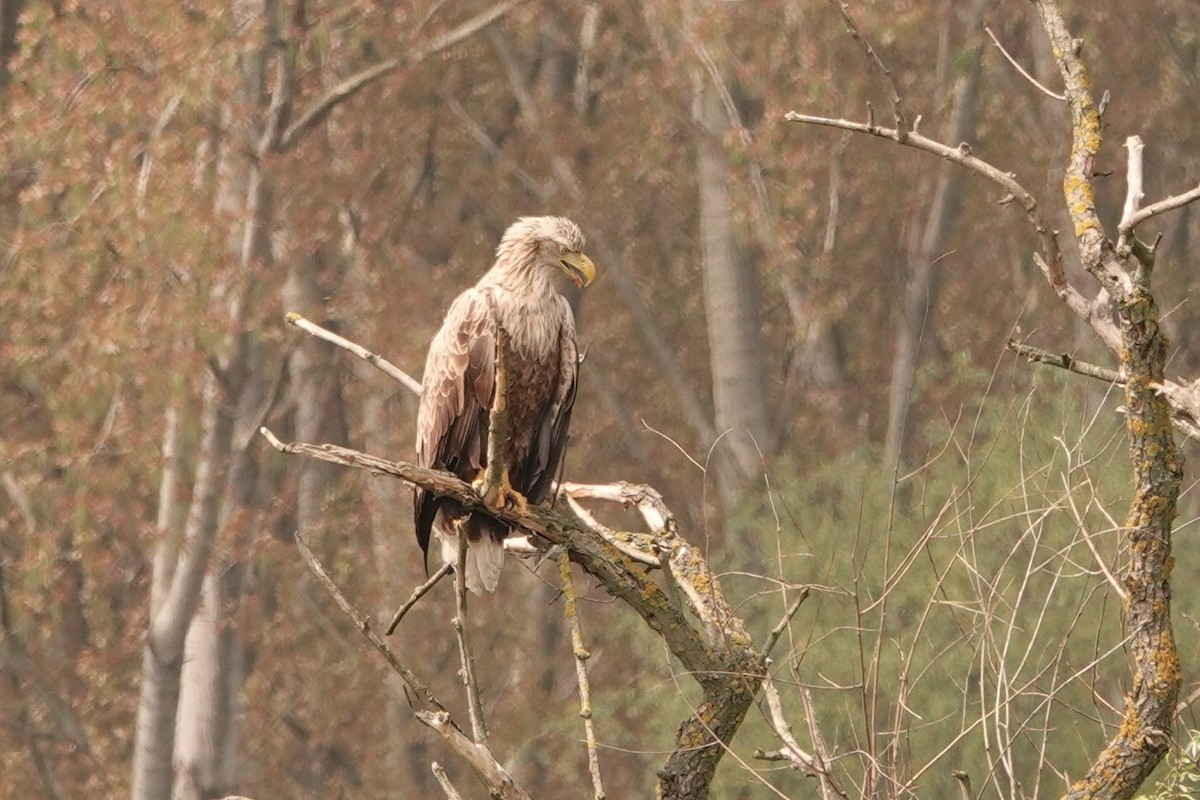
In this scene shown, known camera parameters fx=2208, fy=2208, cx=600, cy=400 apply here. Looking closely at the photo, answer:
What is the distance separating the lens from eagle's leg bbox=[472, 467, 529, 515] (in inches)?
196

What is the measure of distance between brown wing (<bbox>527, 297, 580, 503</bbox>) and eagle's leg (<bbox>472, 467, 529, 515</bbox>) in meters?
1.16

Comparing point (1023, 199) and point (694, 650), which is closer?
point (1023, 199)

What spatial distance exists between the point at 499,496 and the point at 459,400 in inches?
50.9

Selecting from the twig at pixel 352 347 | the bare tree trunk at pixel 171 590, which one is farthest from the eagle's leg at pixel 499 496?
the bare tree trunk at pixel 171 590

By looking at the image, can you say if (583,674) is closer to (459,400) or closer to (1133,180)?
(1133,180)

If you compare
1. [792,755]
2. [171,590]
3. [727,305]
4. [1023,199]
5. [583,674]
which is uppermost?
[1023,199]

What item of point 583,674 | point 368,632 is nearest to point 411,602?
point 368,632

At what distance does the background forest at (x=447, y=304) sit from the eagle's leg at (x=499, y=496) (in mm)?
6037

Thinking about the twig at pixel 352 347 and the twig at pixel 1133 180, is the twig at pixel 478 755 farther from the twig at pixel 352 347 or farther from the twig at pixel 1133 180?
the twig at pixel 1133 180

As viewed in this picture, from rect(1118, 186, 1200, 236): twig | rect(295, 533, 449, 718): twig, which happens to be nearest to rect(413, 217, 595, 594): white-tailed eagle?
rect(295, 533, 449, 718): twig

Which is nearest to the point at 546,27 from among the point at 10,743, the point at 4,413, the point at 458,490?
the point at 4,413

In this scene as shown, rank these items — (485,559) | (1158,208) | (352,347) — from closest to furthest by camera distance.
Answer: (1158,208)
(352,347)
(485,559)

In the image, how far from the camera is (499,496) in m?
5.17

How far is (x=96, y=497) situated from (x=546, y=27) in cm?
654
